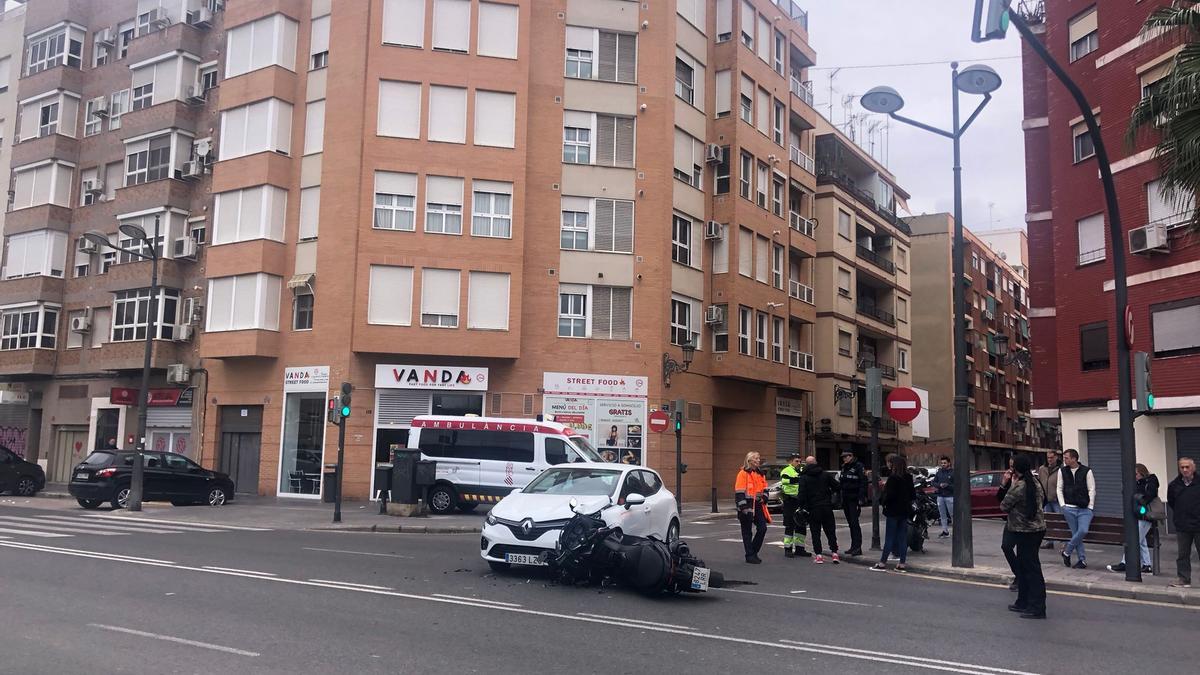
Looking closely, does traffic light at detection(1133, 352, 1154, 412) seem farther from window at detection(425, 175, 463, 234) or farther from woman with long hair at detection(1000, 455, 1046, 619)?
window at detection(425, 175, 463, 234)

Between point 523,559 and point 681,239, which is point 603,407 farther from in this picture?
point 523,559

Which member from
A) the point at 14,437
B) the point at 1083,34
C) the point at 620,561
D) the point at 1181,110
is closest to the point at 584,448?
the point at 620,561

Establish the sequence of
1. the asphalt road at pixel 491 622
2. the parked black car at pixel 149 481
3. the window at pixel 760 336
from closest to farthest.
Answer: the asphalt road at pixel 491 622 < the parked black car at pixel 149 481 < the window at pixel 760 336

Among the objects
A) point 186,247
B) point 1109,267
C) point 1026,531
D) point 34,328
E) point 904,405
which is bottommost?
point 1026,531

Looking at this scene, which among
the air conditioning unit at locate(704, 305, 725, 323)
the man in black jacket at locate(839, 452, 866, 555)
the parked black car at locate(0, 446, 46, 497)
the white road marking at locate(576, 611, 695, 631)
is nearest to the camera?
the white road marking at locate(576, 611, 695, 631)

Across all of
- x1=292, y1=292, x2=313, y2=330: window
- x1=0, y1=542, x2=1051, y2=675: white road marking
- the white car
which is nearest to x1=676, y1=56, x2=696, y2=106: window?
x1=292, y1=292, x2=313, y2=330: window

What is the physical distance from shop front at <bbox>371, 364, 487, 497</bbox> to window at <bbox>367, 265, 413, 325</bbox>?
1500 mm

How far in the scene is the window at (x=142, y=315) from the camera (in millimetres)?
34531

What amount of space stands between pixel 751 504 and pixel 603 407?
16080 millimetres

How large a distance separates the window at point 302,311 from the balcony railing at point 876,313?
2815cm

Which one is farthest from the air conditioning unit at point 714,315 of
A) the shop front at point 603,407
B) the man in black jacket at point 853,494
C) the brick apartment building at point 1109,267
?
the man in black jacket at point 853,494

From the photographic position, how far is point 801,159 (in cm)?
4191

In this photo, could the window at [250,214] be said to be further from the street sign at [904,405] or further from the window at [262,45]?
the street sign at [904,405]

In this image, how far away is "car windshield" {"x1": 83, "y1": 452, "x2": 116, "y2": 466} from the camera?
79.7 ft
